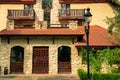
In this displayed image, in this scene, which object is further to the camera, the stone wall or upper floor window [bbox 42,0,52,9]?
upper floor window [bbox 42,0,52,9]

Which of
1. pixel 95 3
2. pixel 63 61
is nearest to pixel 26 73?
pixel 63 61

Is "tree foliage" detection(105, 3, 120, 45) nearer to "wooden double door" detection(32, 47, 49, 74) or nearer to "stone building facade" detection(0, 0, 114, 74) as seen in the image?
"stone building facade" detection(0, 0, 114, 74)

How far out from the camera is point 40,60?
107 feet

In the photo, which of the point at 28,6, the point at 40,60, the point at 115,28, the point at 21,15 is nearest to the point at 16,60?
the point at 40,60

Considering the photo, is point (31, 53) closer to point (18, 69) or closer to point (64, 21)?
point (18, 69)

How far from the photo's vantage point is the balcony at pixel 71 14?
38219 millimetres

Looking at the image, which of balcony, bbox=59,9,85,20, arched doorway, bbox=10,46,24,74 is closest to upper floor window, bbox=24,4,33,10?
balcony, bbox=59,9,85,20

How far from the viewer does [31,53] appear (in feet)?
107

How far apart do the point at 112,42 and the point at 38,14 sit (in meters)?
11.1

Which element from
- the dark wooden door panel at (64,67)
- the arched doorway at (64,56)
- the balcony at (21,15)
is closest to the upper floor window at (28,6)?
the balcony at (21,15)

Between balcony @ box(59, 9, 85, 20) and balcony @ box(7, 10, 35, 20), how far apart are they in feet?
10.9

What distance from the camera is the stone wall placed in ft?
107

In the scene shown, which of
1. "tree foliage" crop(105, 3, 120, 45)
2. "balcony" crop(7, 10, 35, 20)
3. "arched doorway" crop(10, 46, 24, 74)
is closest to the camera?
"tree foliage" crop(105, 3, 120, 45)

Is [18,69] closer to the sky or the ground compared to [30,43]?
closer to the ground
